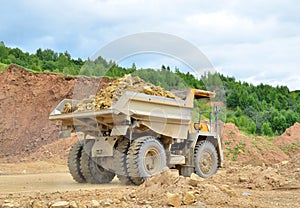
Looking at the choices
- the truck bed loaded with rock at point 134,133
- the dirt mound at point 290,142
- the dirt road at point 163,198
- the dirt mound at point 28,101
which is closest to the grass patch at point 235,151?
the dirt mound at point 290,142

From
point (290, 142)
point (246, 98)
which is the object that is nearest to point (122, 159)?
point (290, 142)

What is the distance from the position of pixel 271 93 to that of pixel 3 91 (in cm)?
3406

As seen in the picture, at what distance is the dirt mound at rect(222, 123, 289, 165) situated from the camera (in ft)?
68.9

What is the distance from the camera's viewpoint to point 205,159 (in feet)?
41.1

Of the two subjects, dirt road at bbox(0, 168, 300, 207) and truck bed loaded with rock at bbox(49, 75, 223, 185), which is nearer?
dirt road at bbox(0, 168, 300, 207)

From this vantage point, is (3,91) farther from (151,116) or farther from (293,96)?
(293,96)

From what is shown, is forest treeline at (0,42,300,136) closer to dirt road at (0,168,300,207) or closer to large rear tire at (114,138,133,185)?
large rear tire at (114,138,133,185)

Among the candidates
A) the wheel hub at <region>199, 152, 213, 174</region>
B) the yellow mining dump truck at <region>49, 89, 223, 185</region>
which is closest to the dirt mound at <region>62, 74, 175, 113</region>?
the yellow mining dump truck at <region>49, 89, 223, 185</region>

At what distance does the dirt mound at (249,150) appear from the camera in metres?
21.0

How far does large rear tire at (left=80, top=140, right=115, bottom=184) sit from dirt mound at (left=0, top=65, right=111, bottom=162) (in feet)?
47.2

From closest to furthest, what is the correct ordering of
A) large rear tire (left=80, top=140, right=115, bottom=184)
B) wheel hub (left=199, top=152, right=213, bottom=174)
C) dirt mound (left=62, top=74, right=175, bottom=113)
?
dirt mound (left=62, top=74, right=175, bottom=113) < large rear tire (left=80, top=140, right=115, bottom=184) < wheel hub (left=199, top=152, right=213, bottom=174)

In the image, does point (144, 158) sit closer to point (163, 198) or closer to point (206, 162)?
point (206, 162)

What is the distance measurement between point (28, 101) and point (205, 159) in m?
17.4

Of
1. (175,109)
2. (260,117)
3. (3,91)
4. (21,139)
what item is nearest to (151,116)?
(175,109)
